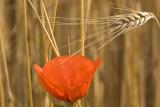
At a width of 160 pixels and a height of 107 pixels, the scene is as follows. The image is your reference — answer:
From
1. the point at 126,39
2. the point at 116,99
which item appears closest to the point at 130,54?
the point at 126,39

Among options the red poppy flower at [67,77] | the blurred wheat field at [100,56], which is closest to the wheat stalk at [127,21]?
the red poppy flower at [67,77]

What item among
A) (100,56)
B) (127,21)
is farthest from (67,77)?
(100,56)

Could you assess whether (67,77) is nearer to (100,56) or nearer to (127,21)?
(127,21)

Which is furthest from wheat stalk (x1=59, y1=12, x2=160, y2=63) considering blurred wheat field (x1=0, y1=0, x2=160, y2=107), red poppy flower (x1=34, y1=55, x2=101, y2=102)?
blurred wheat field (x1=0, y1=0, x2=160, y2=107)

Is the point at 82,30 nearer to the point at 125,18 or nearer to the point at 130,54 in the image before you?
the point at 125,18

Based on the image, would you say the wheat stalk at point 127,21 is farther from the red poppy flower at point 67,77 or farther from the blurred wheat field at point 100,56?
the blurred wheat field at point 100,56

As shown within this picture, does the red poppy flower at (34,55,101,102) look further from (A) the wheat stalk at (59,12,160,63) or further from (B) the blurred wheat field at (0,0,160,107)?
(B) the blurred wheat field at (0,0,160,107)

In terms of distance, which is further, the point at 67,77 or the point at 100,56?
the point at 100,56

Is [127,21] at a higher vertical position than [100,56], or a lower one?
higher
